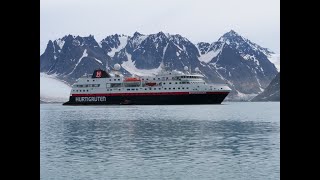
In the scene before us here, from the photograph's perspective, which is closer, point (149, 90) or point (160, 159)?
point (160, 159)

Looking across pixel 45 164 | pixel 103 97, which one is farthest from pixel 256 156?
pixel 103 97

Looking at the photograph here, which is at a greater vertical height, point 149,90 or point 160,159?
point 149,90

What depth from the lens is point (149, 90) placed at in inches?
4193

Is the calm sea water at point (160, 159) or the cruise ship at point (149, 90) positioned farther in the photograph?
the cruise ship at point (149, 90)

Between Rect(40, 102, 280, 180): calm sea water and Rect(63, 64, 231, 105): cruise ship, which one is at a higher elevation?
Rect(63, 64, 231, 105): cruise ship

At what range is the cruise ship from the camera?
10381 centimetres

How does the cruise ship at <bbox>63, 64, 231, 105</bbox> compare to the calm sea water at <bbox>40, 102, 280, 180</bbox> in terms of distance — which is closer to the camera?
the calm sea water at <bbox>40, 102, 280, 180</bbox>

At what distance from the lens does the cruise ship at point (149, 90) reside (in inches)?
4087

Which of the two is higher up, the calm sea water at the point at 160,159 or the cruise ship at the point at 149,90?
the cruise ship at the point at 149,90
